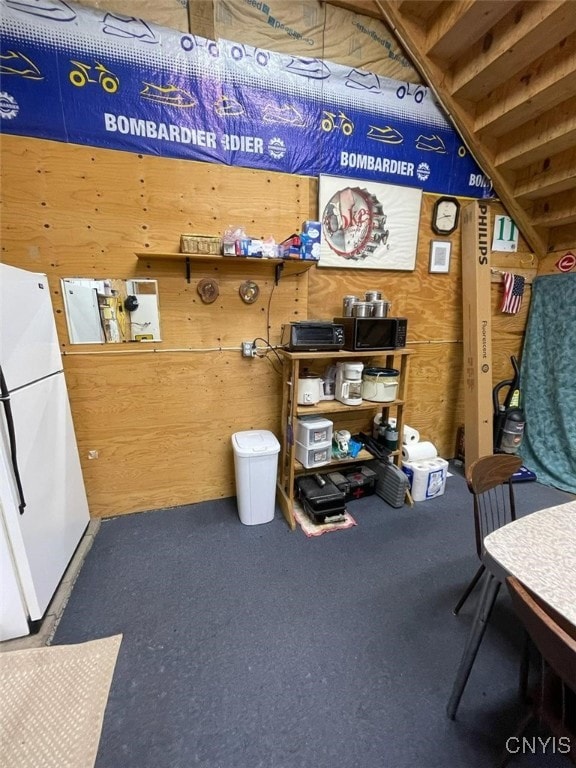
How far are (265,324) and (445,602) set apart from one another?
6.20ft

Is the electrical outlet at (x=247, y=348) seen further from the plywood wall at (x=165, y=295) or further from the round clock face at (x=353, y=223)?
the round clock face at (x=353, y=223)

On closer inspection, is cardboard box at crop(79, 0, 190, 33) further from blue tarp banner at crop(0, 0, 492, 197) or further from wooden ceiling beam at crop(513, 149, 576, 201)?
wooden ceiling beam at crop(513, 149, 576, 201)

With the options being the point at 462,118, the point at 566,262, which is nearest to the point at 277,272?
the point at 462,118

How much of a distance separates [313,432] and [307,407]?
0.17m

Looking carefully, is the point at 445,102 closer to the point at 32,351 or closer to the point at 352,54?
the point at 352,54

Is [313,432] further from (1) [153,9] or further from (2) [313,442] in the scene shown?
(1) [153,9]

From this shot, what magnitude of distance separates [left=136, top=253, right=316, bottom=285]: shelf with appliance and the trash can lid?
3.48 feet

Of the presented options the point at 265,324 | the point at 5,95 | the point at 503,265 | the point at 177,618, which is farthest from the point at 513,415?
the point at 5,95

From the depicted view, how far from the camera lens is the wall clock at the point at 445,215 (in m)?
2.46

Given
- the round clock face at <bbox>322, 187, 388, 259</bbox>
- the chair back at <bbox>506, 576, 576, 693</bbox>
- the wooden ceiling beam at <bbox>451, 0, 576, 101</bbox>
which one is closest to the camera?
the chair back at <bbox>506, 576, 576, 693</bbox>

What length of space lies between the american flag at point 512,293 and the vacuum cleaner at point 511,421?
0.46 m

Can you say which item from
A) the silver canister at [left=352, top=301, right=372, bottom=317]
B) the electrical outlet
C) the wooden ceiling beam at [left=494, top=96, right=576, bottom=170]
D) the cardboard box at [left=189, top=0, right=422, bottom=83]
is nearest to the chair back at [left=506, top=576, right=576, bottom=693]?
the silver canister at [left=352, top=301, right=372, bottom=317]

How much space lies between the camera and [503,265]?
9.05 ft

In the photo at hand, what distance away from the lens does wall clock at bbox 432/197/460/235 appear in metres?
2.46
